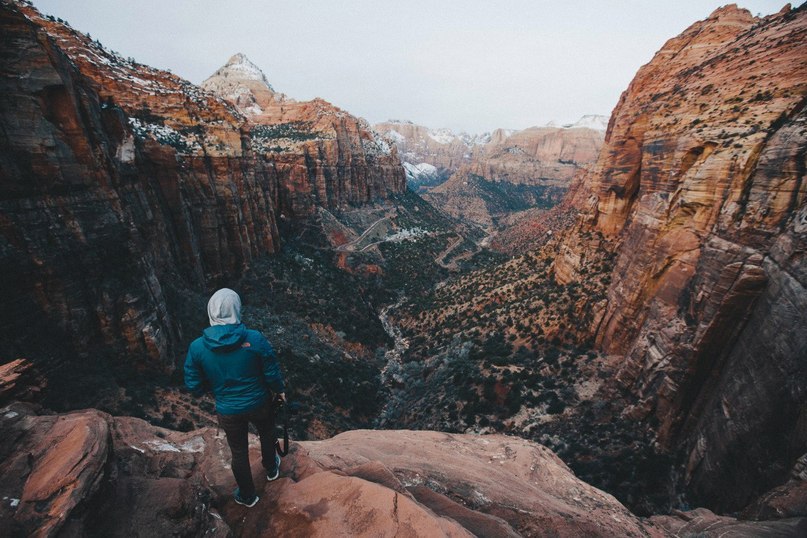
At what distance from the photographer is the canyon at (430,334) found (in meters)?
6.12

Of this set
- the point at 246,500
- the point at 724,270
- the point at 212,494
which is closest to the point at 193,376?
the point at 212,494

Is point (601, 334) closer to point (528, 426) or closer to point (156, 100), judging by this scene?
point (528, 426)

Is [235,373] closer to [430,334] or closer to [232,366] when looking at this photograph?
[232,366]

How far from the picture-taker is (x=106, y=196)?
A: 673 inches

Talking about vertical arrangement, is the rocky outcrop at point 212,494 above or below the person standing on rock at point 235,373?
below

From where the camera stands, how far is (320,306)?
132 ft

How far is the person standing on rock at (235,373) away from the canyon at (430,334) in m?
0.90

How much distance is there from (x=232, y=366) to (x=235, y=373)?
5.4 inches

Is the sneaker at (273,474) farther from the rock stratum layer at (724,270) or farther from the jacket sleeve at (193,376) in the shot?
the rock stratum layer at (724,270)

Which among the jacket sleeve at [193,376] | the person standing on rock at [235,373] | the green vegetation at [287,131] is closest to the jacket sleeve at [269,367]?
the person standing on rock at [235,373]

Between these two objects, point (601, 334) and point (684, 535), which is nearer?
point (684, 535)

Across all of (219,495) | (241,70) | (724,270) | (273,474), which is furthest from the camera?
(241,70)

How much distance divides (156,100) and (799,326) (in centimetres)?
4345

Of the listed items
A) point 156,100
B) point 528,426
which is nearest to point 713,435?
point 528,426
